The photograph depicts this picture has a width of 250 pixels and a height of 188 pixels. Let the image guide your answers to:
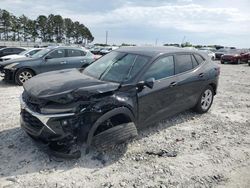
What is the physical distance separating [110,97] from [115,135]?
60 centimetres

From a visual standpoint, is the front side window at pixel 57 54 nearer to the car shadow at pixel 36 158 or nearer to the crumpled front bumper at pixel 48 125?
the car shadow at pixel 36 158

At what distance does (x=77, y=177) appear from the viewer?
373 cm

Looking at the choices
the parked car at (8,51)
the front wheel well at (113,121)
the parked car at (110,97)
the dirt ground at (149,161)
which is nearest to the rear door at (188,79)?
the parked car at (110,97)

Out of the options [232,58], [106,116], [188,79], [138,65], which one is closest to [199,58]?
[188,79]

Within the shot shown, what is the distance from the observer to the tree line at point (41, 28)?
6431 centimetres

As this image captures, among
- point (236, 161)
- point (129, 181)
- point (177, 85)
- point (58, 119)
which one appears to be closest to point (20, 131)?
point (58, 119)

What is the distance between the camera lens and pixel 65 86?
4.20m

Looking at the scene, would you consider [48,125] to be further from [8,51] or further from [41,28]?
[41,28]

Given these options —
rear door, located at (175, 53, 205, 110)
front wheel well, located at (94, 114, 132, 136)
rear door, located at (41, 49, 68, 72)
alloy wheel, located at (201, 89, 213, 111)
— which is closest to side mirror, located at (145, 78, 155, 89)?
front wheel well, located at (94, 114, 132, 136)

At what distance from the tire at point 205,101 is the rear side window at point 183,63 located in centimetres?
83

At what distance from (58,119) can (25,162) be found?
907 millimetres

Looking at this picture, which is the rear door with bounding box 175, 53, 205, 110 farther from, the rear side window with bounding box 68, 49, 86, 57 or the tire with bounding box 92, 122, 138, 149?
the rear side window with bounding box 68, 49, 86, 57

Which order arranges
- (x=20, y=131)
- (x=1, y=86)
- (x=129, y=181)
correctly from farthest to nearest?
(x=1, y=86) → (x=20, y=131) → (x=129, y=181)

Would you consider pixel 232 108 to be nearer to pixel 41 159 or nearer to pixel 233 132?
pixel 233 132
